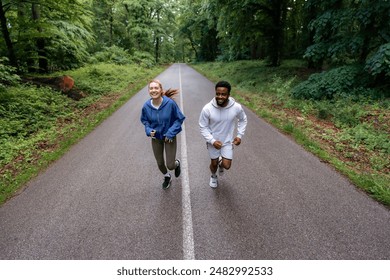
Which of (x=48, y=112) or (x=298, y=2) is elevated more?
(x=298, y=2)

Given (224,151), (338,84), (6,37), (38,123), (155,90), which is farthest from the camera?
(6,37)

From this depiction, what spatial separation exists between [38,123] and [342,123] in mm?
10809

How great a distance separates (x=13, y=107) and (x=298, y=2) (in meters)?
19.3

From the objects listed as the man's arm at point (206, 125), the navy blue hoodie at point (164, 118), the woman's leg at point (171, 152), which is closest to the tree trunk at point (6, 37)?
the navy blue hoodie at point (164, 118)

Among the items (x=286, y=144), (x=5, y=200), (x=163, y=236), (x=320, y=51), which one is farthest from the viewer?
(x=320, y=51)

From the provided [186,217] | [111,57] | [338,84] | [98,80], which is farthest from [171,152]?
[111,57]

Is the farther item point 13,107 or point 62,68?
point 62,68

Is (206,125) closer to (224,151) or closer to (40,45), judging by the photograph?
(224,151)

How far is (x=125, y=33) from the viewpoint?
3600 cm

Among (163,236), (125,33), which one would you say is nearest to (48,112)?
(163,236)

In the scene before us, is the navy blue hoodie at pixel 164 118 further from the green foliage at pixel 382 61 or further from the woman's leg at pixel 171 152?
the green foliage at pixel 382 61

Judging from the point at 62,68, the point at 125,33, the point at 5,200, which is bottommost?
the point at 5,200

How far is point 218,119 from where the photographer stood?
388 centimetres

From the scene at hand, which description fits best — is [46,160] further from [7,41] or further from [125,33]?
[125,33]
